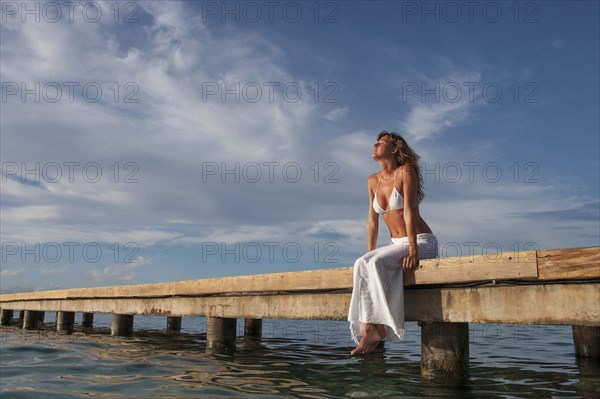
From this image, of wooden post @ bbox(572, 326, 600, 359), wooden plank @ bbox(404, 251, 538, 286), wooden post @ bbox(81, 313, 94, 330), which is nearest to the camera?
wooden plank @ bbox(404, 251, 538, 286)

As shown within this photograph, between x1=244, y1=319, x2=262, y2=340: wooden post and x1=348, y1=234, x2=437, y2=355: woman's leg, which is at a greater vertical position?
x1=348, y1=234, x2=437, y2=355: woman's leg

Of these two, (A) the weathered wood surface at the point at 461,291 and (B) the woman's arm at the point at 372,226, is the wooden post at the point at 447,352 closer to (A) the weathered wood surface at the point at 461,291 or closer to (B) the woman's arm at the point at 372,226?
(A) the weathered wood surface at the point at 461,291

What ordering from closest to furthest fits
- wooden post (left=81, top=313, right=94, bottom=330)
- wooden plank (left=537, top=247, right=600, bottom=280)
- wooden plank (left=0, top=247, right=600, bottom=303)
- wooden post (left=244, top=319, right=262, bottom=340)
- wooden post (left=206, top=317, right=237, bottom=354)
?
1. wooden plank (left=537, top=247, right=600, bottom=280)
2. wooden plank (left=0, top=247, right=600, bottom=303)
3. wooden post (left=206, top=317, right=237, bottom=354)
4. wooden post (left=244, top=319, right=262, bottom=340)
5. wooden post (left=81, top=313, right=94, bottom=330)

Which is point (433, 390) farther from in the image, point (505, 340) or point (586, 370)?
point (505, 340)

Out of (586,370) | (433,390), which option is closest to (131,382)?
(433,390)

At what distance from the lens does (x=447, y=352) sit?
236 inches

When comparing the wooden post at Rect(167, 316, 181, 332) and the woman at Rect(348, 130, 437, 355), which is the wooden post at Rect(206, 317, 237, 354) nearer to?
the woman at Rect(348, 130, 437, 355)

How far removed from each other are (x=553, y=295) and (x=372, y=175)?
2597mm

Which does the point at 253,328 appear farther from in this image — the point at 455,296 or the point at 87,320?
the point at 455,296

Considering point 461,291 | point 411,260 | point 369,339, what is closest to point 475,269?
point 461,291

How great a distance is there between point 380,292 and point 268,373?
2.38 m

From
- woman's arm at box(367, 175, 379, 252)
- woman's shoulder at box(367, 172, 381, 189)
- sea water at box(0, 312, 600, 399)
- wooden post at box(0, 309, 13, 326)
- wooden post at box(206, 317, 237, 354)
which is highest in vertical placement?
woman's shoulder at box(367, 172, 381, 189)

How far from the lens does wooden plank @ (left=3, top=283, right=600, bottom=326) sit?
490 cm

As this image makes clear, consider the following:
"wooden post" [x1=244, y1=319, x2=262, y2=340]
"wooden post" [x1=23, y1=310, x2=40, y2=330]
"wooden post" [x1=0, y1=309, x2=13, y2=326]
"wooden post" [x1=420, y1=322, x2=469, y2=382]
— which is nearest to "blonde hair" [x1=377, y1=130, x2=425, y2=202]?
"wooden post" [x1=420, y1=322, x2=469, y2=382]
